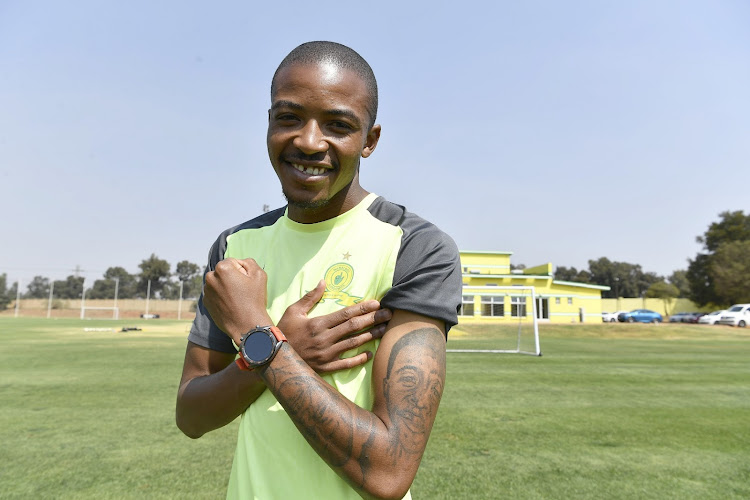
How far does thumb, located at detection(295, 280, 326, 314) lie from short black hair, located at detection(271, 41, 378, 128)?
54 cm

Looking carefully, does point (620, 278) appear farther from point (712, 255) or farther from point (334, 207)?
point (334, 207)

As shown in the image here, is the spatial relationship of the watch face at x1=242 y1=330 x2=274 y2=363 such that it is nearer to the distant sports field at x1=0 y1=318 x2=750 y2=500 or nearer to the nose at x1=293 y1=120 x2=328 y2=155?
the nose at x1=293 y1=120 x2=328 y2=155

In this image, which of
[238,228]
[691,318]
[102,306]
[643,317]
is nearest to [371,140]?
[238,228]

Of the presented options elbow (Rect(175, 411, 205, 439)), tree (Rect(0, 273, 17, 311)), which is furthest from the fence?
elbow (Rect(175, 411, 205, 439))

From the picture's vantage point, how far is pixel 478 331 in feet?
95.2

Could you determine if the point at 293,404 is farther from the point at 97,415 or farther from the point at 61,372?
the point at 61,372

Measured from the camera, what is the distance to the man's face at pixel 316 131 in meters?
1.52

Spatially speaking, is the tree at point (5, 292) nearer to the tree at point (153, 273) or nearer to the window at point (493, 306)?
the tree at point (153, 273)

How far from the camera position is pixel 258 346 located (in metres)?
1.36

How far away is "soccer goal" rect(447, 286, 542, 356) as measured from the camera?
20436 millimetres

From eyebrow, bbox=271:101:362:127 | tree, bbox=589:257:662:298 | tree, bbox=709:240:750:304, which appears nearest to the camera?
eyebrow, bbox=271:101:362:127

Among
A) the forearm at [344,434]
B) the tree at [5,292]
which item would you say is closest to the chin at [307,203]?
the forearm at [344,434]

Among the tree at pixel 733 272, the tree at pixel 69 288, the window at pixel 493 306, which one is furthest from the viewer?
the tree at pixel 69 288

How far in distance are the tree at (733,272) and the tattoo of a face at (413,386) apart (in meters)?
62.9
